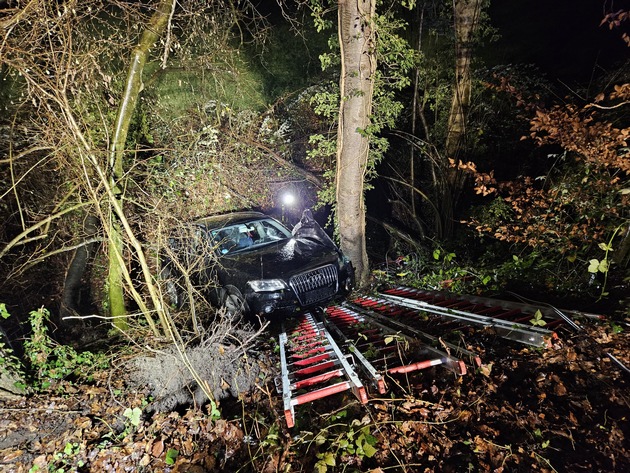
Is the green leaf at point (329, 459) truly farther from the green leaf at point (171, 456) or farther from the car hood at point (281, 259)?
the car hood at point (281, 259)

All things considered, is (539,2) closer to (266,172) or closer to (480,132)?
(480,132)

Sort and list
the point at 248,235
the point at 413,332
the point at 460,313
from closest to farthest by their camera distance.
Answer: the point at 413,332 → the point at 460,313 → the point at 248,235

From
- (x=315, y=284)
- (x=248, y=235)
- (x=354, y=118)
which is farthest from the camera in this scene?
(x=248, y=235)

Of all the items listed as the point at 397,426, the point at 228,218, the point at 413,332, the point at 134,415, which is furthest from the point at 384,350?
the point at 228,218

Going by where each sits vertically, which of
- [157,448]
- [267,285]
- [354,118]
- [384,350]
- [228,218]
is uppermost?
[354,118]

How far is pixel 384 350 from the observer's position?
395 centimetres

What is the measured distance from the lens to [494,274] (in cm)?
557

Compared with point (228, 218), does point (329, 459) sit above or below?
below

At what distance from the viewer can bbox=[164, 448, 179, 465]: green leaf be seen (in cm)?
275

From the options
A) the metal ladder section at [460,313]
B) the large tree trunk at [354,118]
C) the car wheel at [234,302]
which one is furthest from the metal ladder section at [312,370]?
the large tree trunk at [354,118]

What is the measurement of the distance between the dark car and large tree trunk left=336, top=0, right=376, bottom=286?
944mm

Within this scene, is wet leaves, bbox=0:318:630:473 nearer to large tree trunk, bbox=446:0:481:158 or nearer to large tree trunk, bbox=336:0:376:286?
large tree trunk, bbox=336:0:376:286

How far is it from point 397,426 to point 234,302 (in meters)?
3.52

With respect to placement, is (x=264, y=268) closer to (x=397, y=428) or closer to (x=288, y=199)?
(x=397, y=428)
